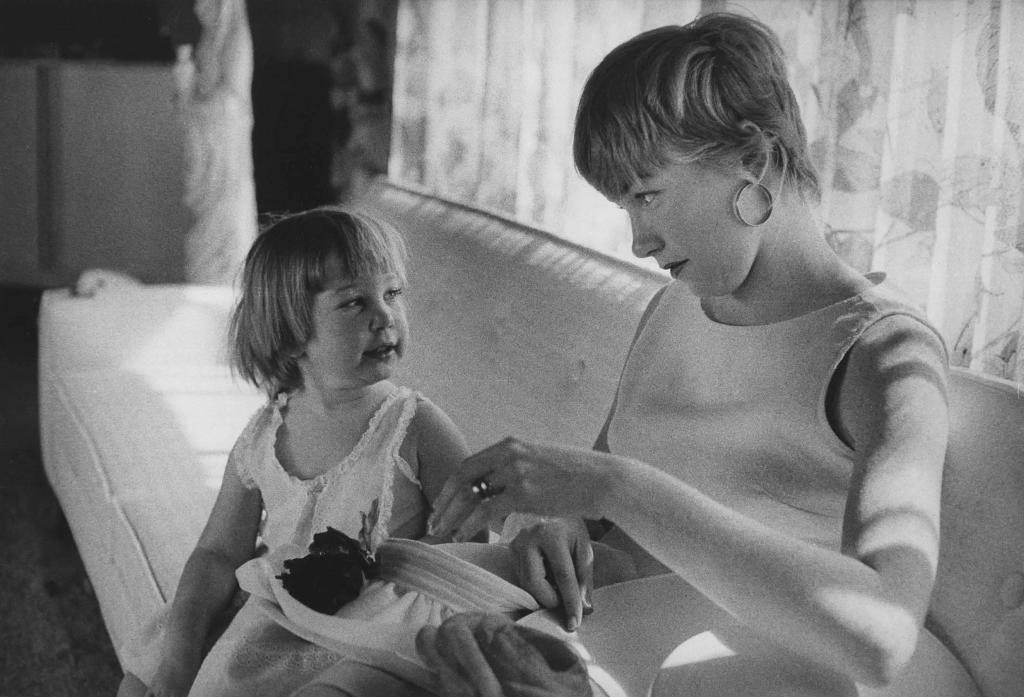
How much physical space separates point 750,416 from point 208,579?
2.43ft

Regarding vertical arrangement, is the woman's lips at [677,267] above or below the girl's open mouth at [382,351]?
above

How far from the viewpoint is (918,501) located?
82 cm

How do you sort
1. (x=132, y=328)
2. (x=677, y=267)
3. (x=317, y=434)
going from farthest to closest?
(x=132, y=328), (x=317, y=434), (x=677, y=267)

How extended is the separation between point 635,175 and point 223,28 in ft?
9.42

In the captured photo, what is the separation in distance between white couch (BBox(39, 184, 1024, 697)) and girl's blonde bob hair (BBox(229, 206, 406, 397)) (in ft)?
0.86

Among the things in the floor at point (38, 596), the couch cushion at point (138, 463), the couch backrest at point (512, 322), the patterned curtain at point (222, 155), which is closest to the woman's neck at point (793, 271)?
the couch backrest at point (512, 322)

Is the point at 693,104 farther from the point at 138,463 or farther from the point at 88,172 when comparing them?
the point at 88,172

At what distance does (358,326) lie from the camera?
1.44 metres

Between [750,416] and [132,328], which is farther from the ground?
[750,416]

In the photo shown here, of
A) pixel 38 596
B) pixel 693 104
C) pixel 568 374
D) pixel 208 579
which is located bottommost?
pixel 38 596

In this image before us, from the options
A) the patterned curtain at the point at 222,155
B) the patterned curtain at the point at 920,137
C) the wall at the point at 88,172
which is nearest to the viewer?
the patterned curtain at the point at 920,137

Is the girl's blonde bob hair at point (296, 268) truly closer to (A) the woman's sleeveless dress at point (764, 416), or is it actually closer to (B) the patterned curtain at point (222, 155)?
(A) the woman's sleeveless dress at point (764, 416)

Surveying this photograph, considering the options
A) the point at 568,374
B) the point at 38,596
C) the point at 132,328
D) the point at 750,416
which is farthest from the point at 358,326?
the point at 132,328

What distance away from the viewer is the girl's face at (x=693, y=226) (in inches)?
40.0
